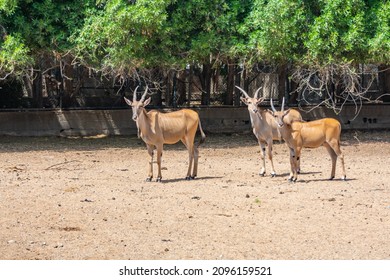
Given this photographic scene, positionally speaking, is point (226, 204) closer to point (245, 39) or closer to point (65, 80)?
point (245, 39)

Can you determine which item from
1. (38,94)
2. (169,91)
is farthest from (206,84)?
(38,94)

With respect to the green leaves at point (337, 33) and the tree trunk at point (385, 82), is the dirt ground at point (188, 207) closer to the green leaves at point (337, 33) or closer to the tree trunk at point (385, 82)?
the green leaves at point (337, 33)

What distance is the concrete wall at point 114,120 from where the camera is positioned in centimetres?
2314

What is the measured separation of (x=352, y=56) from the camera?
71.2 feet

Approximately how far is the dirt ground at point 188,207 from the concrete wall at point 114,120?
277cm

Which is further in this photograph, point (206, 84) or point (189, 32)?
point (206, 84)

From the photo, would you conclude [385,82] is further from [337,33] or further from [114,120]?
[114,120]

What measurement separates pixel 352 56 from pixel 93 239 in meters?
12.6

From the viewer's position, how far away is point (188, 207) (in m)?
13.1

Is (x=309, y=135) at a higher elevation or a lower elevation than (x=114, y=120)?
higher

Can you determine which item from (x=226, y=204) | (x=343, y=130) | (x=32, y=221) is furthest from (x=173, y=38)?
(x=32, y=221)

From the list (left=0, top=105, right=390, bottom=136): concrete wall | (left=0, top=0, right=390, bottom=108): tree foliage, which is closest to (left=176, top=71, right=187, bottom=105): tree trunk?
(left=0, top=105, right=390, bottom=136): concrete wall

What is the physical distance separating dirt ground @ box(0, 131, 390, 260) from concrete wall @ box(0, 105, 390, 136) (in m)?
2.77

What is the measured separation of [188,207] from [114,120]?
10917 mm
